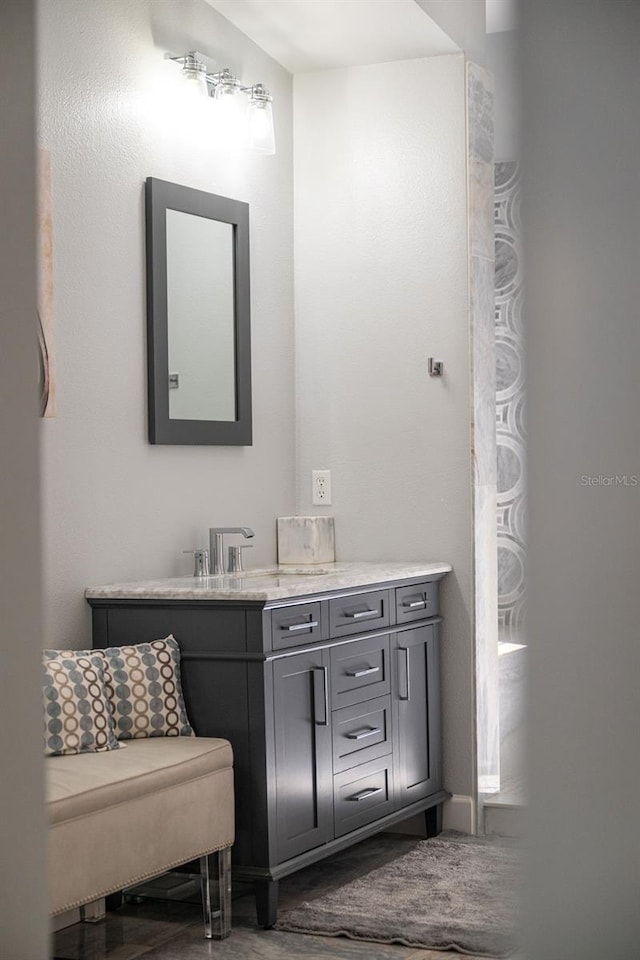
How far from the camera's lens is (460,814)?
3.90 meters

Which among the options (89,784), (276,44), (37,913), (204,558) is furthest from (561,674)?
(276,44)

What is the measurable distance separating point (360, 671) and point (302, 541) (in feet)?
2.42

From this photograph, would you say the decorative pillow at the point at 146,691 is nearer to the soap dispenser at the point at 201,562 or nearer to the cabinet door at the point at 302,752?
the cabinet door at the point at 302,752

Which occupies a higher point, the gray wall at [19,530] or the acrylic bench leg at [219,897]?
the gray wall at [19,530]

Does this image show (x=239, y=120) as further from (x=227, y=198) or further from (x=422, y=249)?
(x=422, y=249)

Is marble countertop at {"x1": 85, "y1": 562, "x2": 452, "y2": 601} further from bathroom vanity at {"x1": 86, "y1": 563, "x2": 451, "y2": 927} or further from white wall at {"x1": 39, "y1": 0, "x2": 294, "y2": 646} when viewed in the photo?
white wall at {"x1": 39, "y1": 0, "x2": 294, "y2": 646}

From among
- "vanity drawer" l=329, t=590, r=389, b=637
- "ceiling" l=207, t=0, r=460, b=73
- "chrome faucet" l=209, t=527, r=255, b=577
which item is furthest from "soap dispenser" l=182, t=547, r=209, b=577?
"ceiling" l=207, t=0, r=460, b=73

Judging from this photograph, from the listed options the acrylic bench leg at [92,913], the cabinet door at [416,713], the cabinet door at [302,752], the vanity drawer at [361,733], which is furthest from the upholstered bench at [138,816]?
the cabinet door at [416,713]

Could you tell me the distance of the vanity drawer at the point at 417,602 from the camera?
11.9 feet

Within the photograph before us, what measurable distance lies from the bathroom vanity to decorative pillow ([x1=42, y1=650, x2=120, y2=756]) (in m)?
0.26

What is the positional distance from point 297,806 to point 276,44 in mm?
2475

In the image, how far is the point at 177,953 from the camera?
9.10ft

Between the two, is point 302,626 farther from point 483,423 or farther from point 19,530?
point 19,530

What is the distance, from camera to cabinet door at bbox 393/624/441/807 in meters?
3.61
